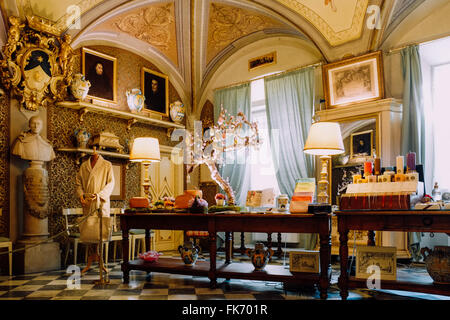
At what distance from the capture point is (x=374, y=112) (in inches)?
221

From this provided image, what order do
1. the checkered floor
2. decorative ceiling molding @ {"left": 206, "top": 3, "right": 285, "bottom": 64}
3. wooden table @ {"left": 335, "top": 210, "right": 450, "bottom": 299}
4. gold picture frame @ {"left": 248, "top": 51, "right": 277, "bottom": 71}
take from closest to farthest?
wooden table @ {"left": 335, "top": 210, "right": 450, "bottom": 299}, the checkered floor, decorative ceiling molding @ {"left": 206, "top": 3, "right": 285, "bottom": 64}, gold picture frame @ {"left": 248, "top": 51, "right": 277, "bottom": 71}

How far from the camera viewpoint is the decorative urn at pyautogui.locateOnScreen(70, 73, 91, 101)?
20.0 ft

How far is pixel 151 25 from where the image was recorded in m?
6.96

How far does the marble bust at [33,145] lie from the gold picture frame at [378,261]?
436cm

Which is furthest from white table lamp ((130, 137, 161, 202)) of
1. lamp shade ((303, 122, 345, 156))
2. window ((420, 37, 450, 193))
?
window ((420, 37, 450, 193))

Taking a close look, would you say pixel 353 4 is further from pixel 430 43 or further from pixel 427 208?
pixel 427 208

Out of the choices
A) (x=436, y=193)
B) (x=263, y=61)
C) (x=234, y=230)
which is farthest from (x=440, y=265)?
(x=263, y=61)

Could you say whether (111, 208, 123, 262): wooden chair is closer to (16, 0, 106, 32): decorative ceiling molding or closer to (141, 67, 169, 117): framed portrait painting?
(141, 67, 169, 117): framed portrait painting

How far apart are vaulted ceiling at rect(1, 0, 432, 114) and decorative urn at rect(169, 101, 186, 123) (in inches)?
17.3

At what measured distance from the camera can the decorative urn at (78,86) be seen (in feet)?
20.0

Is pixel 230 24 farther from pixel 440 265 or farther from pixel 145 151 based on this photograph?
pixel 440 265
